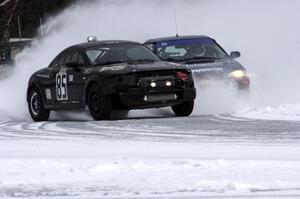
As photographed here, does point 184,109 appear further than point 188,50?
No

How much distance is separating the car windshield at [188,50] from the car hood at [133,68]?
84.0 inches

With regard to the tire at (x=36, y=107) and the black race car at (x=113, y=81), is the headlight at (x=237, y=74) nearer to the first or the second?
the black race car at (x=113, y=81)

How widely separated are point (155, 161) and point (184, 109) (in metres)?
5.17

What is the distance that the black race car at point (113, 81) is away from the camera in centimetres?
1158

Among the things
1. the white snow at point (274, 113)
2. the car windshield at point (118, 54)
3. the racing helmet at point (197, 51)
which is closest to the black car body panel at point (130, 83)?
the car windshield at point (118, 54)

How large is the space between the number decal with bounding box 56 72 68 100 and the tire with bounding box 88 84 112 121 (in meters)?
0.81

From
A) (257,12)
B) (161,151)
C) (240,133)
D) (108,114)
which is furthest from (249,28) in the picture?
(161,151)

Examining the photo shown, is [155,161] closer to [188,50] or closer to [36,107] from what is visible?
[36,107]

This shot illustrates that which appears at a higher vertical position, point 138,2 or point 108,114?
point 138,2

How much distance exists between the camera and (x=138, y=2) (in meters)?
27.5

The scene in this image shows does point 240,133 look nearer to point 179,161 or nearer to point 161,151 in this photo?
point 161,151

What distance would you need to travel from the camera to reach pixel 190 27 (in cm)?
2694

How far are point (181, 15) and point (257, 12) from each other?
129 inches

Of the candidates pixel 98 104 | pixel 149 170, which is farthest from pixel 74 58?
pixel 149 170
